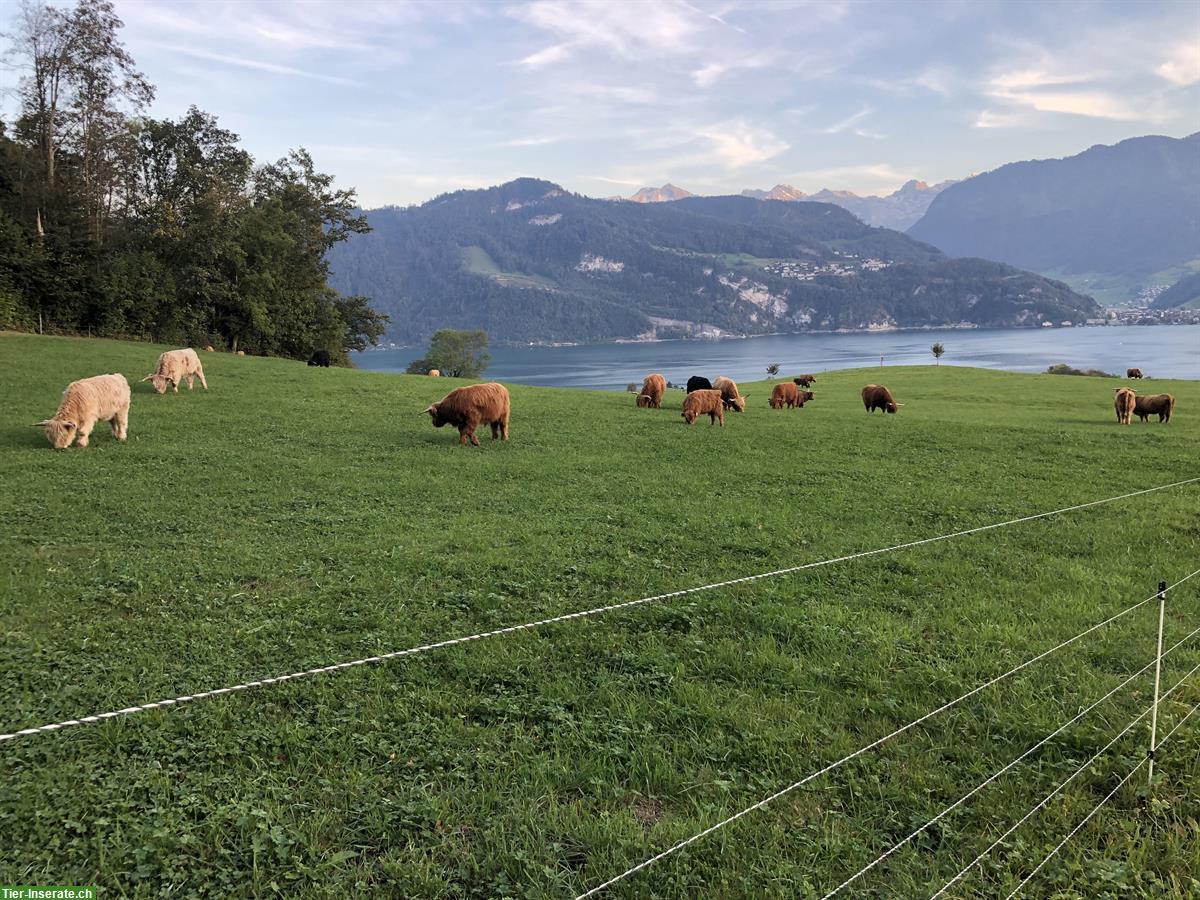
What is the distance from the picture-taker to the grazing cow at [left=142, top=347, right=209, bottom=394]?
70.9ft

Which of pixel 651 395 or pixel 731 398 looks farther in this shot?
pixel 731 398

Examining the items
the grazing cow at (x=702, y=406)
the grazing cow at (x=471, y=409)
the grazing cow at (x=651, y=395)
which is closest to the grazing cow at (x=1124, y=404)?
the grazing cow at (x=702, y=406)

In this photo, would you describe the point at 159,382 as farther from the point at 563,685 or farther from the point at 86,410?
the point at 563,685

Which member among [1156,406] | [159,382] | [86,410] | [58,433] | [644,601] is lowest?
[644,601]

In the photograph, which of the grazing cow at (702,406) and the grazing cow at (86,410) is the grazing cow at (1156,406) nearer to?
the grazing cow at (702,406)

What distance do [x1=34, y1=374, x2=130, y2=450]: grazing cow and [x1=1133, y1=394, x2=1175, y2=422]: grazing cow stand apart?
111ft

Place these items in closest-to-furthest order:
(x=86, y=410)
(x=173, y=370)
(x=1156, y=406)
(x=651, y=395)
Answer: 1. (x=86, y=410)
2. (x=173, y=370)
3. (x=1156, y=406)
4. (x=651, y=395)

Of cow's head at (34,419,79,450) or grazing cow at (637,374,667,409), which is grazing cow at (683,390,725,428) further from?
cow's head at (34,419,79,450)

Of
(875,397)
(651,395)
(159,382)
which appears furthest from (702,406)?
(159,382)

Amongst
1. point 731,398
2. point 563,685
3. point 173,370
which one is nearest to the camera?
point 563,685

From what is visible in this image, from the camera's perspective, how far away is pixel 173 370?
22.3m

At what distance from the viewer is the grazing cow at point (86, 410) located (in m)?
13.6

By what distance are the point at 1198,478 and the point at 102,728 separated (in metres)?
18.5

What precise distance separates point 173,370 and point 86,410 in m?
9.28
